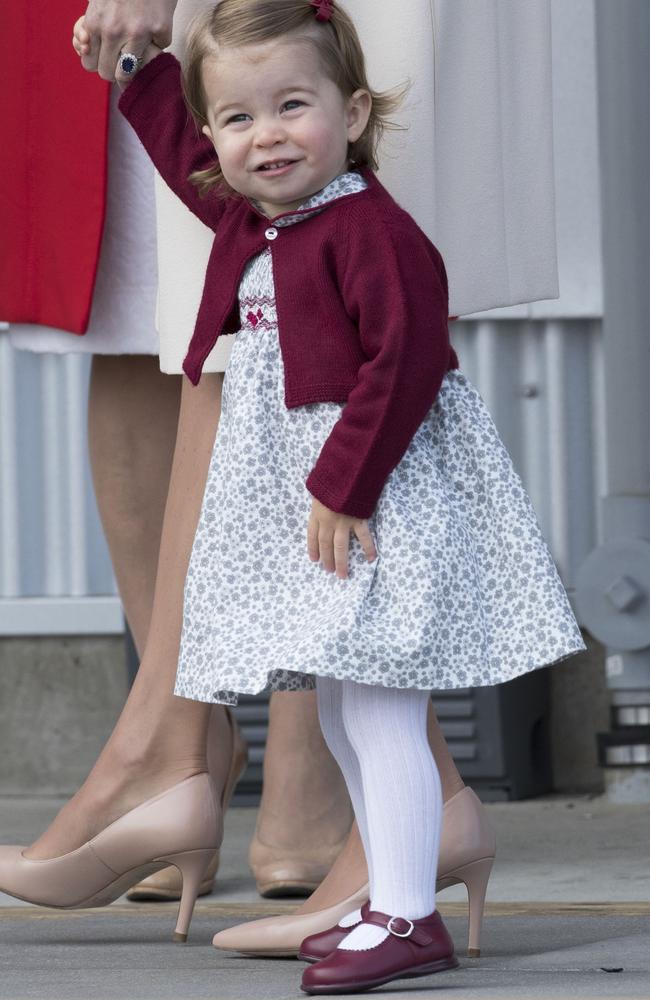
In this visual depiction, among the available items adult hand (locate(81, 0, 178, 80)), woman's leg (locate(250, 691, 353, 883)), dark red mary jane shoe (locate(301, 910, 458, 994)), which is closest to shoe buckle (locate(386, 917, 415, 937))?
dark red mary jane shoe (locate(301, 910, 458, 994))

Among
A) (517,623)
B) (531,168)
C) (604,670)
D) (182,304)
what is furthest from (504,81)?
(604,670)

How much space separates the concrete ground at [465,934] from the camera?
69.4 inches

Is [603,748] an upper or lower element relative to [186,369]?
lower

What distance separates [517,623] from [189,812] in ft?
1.59

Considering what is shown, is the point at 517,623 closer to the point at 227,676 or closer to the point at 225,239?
the point at 227,676

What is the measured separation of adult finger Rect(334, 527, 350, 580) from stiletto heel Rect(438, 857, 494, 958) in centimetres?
40

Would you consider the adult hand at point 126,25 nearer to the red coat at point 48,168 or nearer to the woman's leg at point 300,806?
the red coat at point 48,168

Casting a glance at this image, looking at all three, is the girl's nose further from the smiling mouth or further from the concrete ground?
the concrete ground

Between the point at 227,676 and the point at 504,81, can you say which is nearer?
the point at 227,676

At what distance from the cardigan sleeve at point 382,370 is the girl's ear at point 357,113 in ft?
0.57

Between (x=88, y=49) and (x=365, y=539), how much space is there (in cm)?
75

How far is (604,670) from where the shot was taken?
3.58m

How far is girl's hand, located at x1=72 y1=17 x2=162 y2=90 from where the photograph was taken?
2146mm

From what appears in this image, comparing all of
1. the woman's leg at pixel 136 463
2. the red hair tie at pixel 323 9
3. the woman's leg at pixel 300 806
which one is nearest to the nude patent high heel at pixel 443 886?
the woman's leg at pixel 300 806
